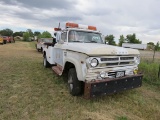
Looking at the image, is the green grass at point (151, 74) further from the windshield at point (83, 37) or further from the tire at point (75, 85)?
the tire at point (75, 85)

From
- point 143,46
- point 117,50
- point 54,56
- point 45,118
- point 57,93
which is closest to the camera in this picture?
point 45,118

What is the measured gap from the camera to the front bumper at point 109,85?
3.76 metres

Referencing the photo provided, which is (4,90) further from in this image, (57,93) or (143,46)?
(143,46)

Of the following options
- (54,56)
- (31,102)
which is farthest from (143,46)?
(31,102)

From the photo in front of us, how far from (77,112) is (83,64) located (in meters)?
1.16

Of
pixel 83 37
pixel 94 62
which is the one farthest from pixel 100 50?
pixel 83 37

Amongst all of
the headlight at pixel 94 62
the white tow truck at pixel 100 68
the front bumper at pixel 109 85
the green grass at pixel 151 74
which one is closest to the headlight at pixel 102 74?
the white tow truck at pixel 100 68

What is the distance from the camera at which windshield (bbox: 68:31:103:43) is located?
5.43 metres

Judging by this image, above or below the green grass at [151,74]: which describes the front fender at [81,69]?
above

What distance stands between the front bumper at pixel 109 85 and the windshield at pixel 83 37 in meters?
1.94

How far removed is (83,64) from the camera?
3.93 m

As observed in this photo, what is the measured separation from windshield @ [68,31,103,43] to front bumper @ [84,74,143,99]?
6.38 feet

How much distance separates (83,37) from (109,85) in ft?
7.21

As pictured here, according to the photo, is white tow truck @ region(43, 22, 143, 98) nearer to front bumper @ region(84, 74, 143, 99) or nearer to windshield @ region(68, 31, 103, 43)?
front bumper @ region(84, 74, 143, 99)
